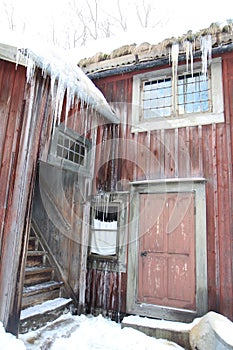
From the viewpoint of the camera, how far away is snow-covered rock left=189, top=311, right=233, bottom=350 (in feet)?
9.30

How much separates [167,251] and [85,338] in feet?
5.74

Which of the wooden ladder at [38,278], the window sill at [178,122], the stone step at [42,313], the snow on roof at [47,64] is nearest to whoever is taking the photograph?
the snow on roof at [47,64]

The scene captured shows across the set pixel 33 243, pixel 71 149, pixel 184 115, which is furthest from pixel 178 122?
pixel 33 243

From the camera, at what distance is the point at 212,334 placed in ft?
10.1

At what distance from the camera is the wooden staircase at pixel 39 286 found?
12.2 ft

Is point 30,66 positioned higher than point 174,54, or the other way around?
point 174,54

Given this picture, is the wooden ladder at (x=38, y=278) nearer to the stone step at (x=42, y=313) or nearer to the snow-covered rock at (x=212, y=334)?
the stone step at (x=42, y=313)

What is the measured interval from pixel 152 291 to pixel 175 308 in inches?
16.7

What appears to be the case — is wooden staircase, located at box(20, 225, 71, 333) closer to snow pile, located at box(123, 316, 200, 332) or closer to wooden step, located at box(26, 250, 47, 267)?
wooden step, located at box(26, 250, 47, 267)

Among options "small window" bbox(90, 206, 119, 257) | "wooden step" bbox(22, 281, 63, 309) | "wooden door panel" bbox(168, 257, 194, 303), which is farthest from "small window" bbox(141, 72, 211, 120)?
"wooden step" bbox(22, 281, 63, 309)

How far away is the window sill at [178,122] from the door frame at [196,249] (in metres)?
1.01

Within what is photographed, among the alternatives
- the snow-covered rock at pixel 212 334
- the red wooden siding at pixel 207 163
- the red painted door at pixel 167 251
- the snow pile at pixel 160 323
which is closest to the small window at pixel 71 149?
the red wooden siding at pixel 207 163

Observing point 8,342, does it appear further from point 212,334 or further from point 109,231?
point 109,231

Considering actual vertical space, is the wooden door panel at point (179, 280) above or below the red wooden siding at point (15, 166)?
below
